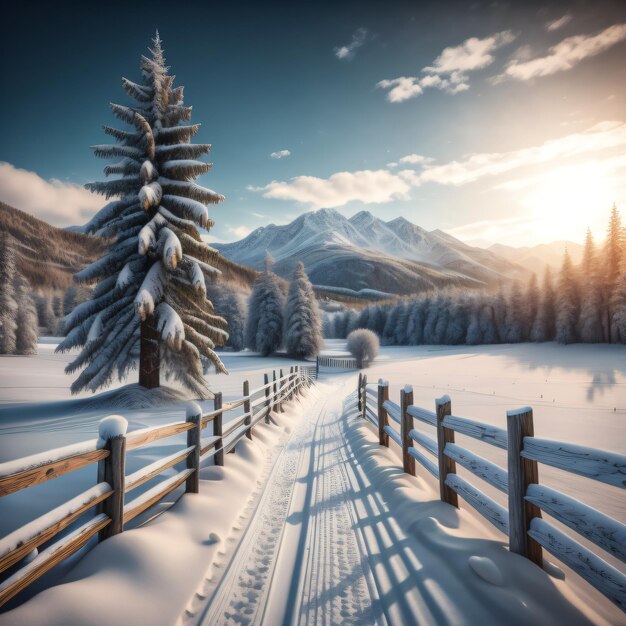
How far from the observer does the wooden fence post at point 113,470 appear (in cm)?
286

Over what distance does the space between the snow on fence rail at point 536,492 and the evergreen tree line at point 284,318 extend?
→ 33121mm

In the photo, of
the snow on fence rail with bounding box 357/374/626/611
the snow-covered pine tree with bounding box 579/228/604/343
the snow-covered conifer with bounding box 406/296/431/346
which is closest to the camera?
the snow on fence rail with bounding box 357/374/626/611

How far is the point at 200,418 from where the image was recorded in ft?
15.0

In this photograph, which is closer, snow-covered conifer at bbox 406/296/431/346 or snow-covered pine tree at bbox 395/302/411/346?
snow-covered conifer at bbox 406/296/431/346

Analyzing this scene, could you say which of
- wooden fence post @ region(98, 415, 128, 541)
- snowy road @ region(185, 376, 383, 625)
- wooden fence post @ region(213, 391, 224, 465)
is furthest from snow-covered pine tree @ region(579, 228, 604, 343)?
wooden fence post @ region(98, 415, 128, 541)

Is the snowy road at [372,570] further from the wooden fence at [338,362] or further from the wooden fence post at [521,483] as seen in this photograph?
the wooden fence at [338,362]

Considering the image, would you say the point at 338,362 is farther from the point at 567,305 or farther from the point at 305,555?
the point at 305,555

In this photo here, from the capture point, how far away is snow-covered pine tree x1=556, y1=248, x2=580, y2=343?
1602 inches

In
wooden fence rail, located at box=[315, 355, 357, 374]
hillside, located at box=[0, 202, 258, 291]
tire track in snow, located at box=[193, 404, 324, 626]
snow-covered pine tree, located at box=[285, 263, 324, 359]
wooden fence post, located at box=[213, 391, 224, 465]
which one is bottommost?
wooden fence rail, located at box=[315, 355, 357, 374]

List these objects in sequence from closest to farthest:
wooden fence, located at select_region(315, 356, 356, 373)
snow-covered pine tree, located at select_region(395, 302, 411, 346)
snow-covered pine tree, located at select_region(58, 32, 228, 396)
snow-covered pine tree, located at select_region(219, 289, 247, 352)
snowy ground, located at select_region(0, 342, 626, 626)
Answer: snowy ground, located at select_region(0, 342, 626, 626) < snow-covered pine tree, located at select_region(58, 32, 228, 396) < wooden fence, located at select_region(315, 356, 356, 373) < snow-covered pine tree, located at select_region(219, 289, 247, 352) < snow-covered pine tree, located at select_region(395, 302, 411, 346)

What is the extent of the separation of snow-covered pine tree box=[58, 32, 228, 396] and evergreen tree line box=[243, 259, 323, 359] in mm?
25507

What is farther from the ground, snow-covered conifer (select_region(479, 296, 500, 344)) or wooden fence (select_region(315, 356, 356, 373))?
snow-covered conifer (select_region(479, 296, 500, 344))

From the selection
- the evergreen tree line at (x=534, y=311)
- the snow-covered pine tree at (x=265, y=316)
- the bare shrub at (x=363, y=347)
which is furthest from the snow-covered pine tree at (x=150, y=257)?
the evergreen tree line at (x=534, y=311)

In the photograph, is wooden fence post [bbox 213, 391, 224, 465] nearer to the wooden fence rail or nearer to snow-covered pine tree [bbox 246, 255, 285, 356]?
snow-covered pine tree [bbox 246, 255, 285, 356]
